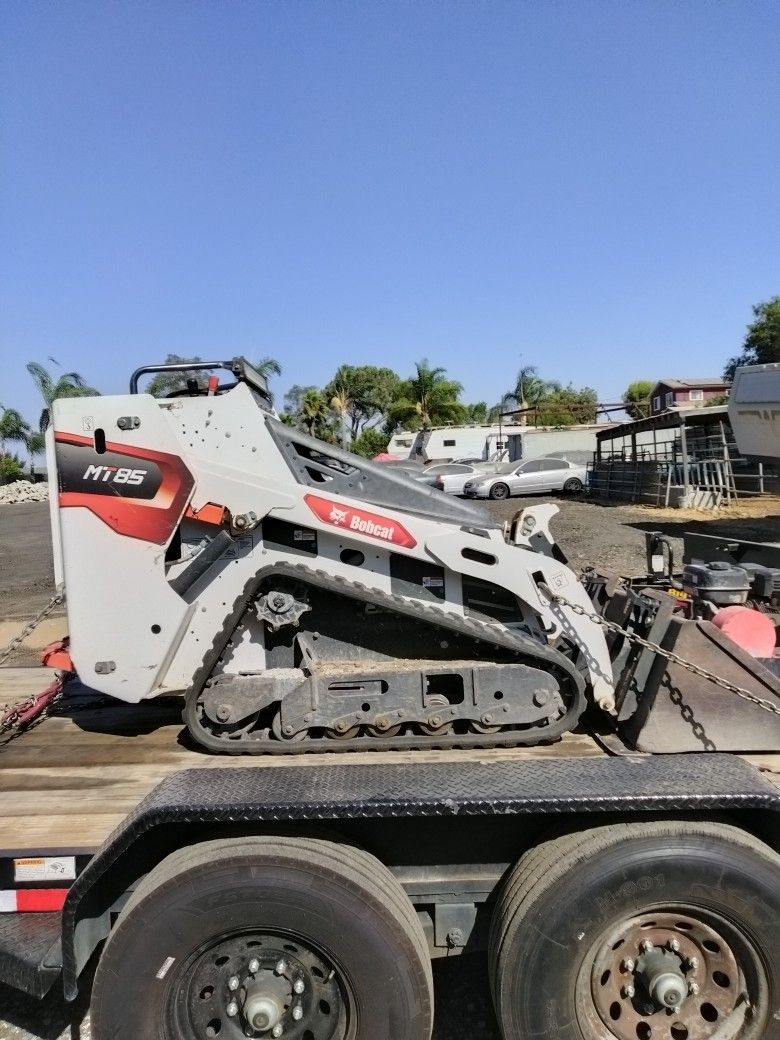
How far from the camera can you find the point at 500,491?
2780 cm

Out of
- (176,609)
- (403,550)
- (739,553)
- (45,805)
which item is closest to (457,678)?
(403,550)

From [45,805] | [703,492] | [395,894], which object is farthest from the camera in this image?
[703,492]

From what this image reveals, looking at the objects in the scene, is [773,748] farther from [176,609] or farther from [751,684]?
[176,609]

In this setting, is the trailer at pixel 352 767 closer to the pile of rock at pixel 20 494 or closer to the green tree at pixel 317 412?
the pile of rock at pixel 20 494

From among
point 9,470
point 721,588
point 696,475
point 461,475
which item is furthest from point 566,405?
point 721,588

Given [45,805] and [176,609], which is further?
[176,609]

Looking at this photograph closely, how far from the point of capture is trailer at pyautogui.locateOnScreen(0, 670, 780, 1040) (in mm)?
2293

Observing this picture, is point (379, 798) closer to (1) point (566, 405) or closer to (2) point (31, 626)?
(2) point (31, 626)

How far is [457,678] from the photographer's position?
3.28 metres

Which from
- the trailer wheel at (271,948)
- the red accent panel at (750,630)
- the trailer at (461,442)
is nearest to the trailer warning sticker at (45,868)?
the trailer wheel at (271,948)

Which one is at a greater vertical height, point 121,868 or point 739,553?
point 739,553

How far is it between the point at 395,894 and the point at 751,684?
1723 millimetres

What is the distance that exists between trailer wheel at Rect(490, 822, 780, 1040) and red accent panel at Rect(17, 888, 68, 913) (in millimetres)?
1550

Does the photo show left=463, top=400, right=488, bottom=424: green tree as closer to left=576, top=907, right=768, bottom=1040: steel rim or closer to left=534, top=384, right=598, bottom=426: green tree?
left=534, top=384, right=598, bottom=426: green tree
